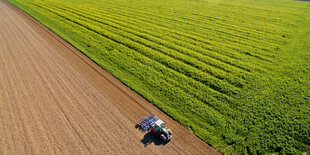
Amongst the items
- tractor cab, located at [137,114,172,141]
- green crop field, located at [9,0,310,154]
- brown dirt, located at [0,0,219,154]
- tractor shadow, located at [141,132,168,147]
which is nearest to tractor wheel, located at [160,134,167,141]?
tractor cab, located at [137,114,172,141]

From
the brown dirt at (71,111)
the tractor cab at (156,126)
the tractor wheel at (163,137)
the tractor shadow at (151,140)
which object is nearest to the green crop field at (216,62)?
the brown dirt at (71,111)

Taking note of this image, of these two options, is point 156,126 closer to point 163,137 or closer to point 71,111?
point 163,137

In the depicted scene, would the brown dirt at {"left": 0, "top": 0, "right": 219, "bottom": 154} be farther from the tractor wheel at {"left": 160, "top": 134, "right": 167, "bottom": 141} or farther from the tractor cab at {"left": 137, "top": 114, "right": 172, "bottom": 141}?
the tractor cab at {"left": 137, "top": 114, "right": 172, "bottom": 141}

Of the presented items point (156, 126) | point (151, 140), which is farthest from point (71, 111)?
point (156, 126)

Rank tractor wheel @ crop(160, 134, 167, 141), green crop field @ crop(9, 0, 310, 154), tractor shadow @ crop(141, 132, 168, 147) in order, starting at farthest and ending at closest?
green crop field @ crop(9, 0, 310, 154), tractor shadow @ crop(141, 132, 168, 147), tractor wheel @ crop(160, 134, 167, 141)

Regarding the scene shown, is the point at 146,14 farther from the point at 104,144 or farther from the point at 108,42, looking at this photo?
the point at 104,144

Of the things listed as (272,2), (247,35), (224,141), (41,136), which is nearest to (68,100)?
(41,136)

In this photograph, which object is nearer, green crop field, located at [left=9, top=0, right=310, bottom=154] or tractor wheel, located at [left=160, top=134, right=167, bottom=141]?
tractor wheel, located at [left=160, top=134, right=167, bottom=141]
